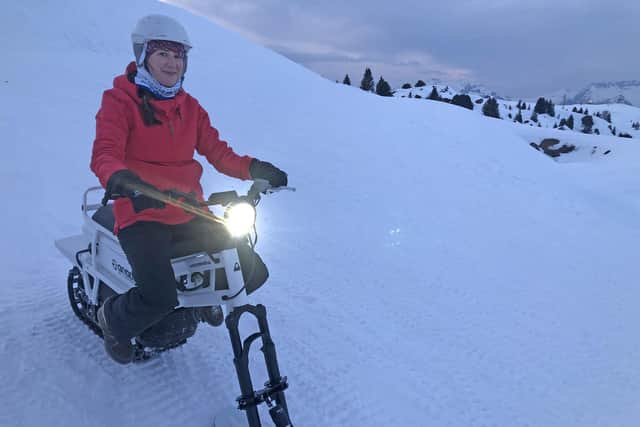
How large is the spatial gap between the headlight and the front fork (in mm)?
579

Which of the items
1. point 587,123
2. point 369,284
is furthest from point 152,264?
point 587,123

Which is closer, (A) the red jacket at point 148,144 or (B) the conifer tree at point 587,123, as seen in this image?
(A) the red jacket at point 148,144

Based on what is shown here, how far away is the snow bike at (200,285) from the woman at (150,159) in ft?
0.66

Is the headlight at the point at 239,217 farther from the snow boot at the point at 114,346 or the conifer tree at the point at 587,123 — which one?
the conifer tree at the point at 587,123

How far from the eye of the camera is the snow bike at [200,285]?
279 centimetres

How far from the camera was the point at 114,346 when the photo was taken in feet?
11.1

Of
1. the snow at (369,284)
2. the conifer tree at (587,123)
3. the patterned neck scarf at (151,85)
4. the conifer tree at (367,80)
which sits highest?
the conifer tree at (367,80)

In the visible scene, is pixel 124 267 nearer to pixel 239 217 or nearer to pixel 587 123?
pixel 239 217

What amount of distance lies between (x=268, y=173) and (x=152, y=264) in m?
1.16

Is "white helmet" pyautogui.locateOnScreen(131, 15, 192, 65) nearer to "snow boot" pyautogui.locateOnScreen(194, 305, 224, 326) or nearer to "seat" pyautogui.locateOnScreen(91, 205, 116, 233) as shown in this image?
"seat" pyautogui.locateOnScreen(91, 205, 116, 233)

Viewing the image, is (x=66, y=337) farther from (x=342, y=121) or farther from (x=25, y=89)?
(x=342, y=121)

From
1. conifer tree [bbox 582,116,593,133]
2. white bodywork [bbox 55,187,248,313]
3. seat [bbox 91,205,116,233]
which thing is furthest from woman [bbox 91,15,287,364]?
conifer tree [bbox 582,116,593,133]

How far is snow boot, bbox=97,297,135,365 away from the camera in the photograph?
334 cm

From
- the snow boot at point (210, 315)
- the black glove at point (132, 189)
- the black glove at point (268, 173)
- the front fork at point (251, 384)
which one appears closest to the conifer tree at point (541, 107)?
the black glove at point (268, 173)
